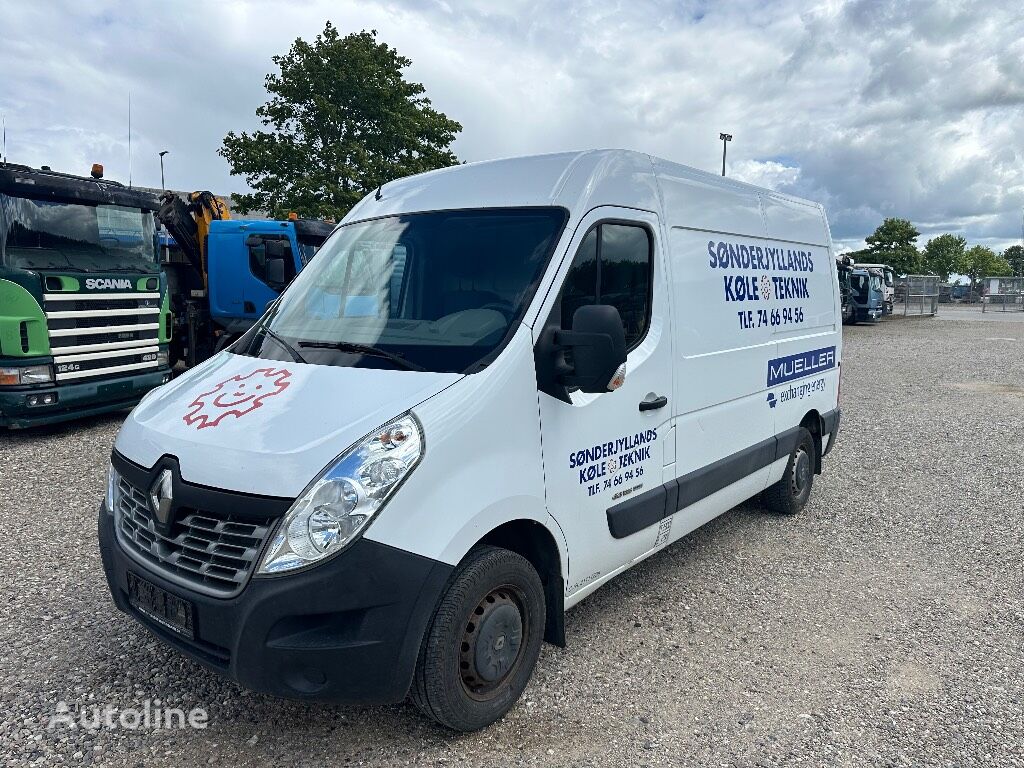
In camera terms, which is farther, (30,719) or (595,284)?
(595,284)

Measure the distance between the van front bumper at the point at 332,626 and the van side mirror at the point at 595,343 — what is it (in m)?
0.94

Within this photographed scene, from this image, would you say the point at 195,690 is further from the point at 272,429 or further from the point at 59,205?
the point at 59,205

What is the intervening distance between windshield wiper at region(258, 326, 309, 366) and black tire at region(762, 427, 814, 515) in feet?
12.1

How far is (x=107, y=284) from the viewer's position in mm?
8258

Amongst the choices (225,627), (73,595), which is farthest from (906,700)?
(73,595)

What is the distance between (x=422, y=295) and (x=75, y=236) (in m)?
6.87

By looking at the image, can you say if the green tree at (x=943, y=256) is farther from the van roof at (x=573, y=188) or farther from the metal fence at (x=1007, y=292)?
the van roof at (x=573, y=188)

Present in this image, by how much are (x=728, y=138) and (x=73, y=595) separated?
130ft

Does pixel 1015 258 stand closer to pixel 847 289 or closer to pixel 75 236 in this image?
pixel 847 289

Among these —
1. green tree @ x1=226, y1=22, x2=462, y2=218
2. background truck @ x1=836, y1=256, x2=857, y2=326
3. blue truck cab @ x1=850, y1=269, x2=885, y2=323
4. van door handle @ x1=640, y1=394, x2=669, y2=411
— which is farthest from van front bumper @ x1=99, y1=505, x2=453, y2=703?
blue truck cab @ x1=850, y1=269, x2=885, y2=323

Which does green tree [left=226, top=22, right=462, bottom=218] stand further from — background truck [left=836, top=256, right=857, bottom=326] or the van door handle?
the van door handle

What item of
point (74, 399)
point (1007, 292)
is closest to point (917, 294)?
point (1007, 292)

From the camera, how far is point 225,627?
243 cm

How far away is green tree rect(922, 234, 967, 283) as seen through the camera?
78.8 metres
